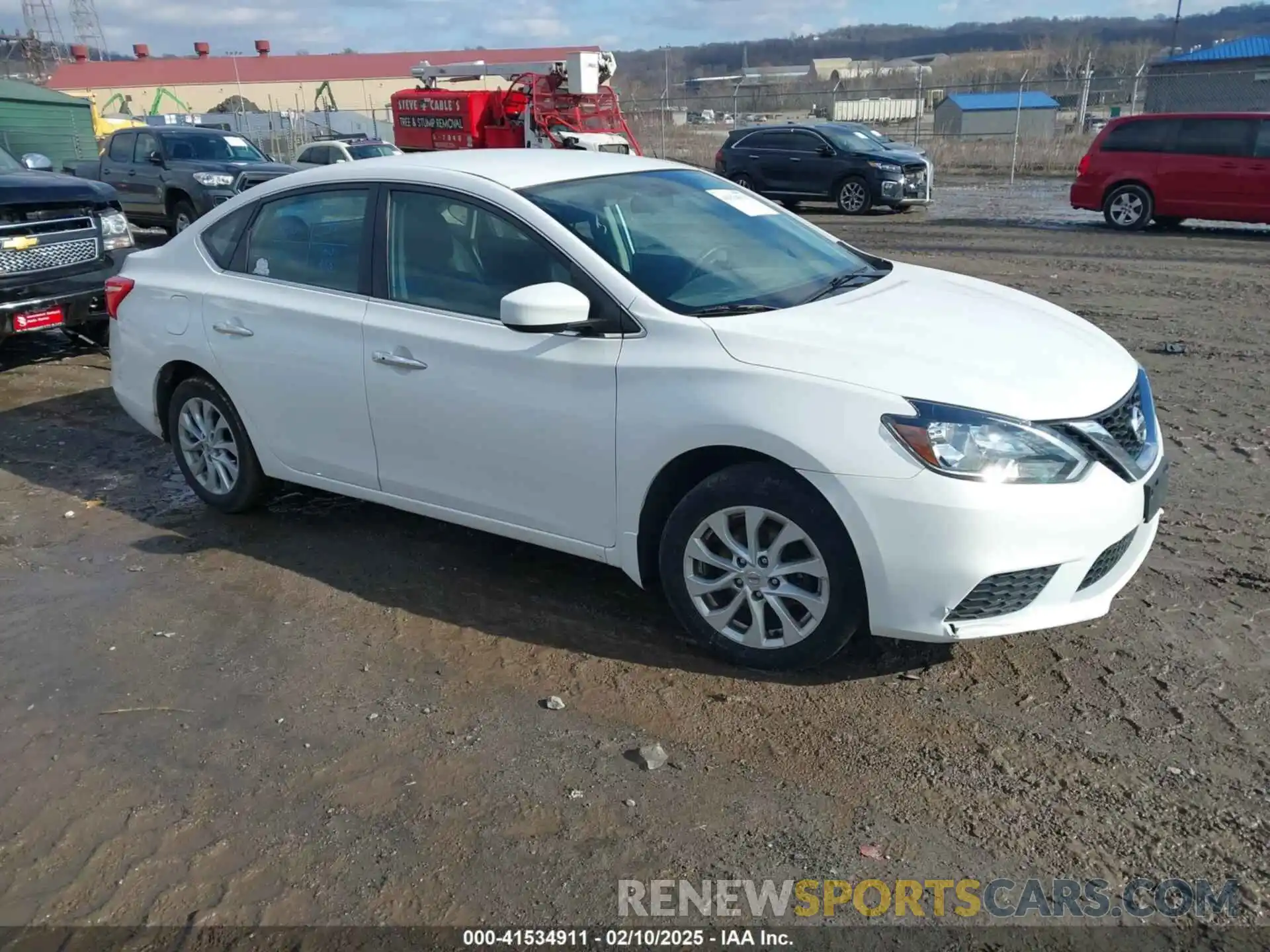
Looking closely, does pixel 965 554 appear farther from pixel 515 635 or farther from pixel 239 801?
pixel 239 801

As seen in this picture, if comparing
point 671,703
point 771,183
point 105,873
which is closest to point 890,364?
point 671,703

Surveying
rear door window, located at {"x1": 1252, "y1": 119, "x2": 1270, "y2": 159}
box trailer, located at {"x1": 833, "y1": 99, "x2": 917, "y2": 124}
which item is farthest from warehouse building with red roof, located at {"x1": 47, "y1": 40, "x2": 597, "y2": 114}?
rear door window, located at {"x1": 1252, "y1": 119, "x2": 1270, "y2": 159}

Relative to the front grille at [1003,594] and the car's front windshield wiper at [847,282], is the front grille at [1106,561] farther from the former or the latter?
the car's front windshield wiper at [847,282]

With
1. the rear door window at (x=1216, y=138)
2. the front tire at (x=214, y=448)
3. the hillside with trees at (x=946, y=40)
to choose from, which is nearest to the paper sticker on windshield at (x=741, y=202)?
the front tire at (x=214, y=448)

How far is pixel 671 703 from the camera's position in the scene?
3.57 meters

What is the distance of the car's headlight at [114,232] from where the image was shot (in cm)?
859

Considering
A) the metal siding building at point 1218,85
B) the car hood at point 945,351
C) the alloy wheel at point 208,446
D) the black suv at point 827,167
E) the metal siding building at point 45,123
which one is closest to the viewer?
the car hood at point 945,351

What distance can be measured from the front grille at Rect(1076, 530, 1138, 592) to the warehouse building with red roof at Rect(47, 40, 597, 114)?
213ft

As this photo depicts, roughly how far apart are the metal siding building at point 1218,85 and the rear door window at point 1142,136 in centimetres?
1547

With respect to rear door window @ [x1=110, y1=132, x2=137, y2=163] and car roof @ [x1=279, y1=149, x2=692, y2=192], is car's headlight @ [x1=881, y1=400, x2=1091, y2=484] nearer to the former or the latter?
car roof @ [x1=279, y1=149, x2=692, y2=192]

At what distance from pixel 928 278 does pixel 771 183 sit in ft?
53.5

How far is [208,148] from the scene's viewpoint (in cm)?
1661

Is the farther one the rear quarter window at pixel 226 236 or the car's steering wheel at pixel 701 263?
the rear quarter window at pixel 226 236

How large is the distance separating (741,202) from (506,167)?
108 cm
